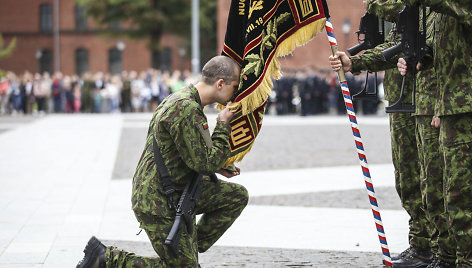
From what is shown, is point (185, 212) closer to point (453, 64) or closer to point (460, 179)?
point (460, 179)

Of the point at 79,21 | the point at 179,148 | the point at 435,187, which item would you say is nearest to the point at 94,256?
the point at 179,148

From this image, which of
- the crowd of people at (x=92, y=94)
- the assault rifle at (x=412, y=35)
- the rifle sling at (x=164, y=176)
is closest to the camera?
the rifle sling at (x=164, y=176)

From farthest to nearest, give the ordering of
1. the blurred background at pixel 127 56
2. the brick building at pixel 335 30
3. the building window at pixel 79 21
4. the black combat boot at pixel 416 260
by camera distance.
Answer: the building window at pixel 79 21 → the brick building at pixel 335 30 → the blurred background at pixel 127 56 → the black combat boot at pixel 416 260

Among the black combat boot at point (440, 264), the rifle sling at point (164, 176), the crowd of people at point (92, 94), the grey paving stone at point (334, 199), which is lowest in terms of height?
the crowd of people at point (92, 94)

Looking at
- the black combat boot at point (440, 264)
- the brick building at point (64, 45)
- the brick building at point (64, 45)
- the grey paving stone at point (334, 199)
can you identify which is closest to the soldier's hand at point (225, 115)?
the black combat boot at point (440, 264)

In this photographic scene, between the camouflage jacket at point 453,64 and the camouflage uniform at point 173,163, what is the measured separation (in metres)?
1.35

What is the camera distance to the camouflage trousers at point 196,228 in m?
5.07

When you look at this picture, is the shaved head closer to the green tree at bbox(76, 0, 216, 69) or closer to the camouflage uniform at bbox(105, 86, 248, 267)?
the camouflage uniform at bbox(105, 86, 248, 267)

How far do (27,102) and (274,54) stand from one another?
31914mm

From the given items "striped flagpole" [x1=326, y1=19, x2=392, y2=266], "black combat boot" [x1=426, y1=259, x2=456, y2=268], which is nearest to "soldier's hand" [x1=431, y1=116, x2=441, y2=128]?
"striped flagpole" [x1=326, y1=19, x2=392, y2=266]

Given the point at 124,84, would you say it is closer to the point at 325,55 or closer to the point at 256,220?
the point at 325,55

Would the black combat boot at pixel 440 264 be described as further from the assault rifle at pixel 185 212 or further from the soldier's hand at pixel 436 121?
the assault rifle at pixel 185 212

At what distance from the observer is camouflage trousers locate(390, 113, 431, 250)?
6.04 metres

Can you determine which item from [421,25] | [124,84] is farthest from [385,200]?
[124,84]
